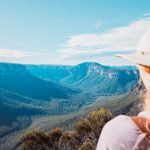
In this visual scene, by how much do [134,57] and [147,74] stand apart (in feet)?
0.61

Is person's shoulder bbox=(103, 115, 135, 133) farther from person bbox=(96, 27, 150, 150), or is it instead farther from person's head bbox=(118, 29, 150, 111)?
person's head bbox=(118, 29, 150, 111)

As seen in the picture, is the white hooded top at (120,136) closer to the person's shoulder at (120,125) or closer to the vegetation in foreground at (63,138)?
the person's shoulder at (120,125)

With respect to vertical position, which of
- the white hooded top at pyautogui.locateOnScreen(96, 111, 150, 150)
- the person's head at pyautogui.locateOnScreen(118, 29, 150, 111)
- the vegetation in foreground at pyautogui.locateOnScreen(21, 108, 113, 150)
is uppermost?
the person's head at pyautogui.locateOnScreen(118, 29, 150, 111)

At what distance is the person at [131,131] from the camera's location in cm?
330

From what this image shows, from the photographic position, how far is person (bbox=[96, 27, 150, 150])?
3.30 metres

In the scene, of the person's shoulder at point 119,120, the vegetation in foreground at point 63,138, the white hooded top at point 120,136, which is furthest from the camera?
the vegetation in foreground at point 63,138

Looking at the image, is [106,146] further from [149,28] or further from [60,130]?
[60,130]

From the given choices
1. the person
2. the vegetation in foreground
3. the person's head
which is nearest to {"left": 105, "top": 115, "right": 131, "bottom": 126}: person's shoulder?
the person

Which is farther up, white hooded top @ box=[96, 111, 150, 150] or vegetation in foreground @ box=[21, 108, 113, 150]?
white hooded top @ box=[96, 111, 150, 150]

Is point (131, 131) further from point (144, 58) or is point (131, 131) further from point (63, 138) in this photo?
point (63, 138)

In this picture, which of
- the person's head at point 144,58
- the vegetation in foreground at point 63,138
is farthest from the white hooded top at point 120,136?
the vegetation in foreground at point 63,138

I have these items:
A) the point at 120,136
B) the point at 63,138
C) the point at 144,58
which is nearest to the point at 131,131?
the point at 120,136

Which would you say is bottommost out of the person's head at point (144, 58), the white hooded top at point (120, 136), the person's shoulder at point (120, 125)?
the white hooded top at point (120, 136)

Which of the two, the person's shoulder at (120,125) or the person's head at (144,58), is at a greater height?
the person's head at (144,58)
